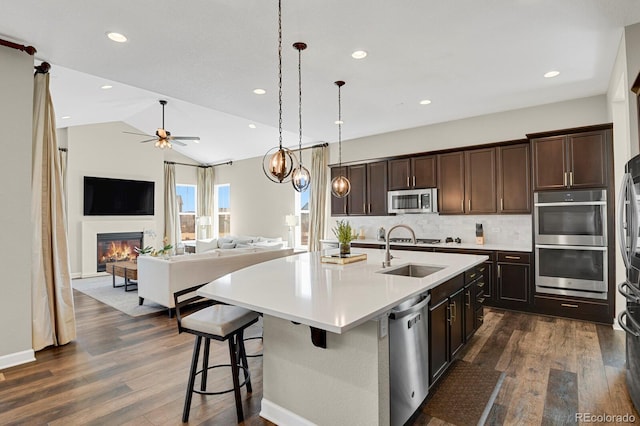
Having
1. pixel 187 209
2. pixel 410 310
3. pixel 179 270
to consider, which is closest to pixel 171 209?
pixel 187 209

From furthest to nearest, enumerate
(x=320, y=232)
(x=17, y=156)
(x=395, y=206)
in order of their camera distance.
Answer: (x=320, y=232), (x=395, y=206), (x=17, y=156)

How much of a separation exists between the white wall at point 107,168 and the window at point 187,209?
44.6 inches

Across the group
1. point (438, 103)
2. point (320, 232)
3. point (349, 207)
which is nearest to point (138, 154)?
point (320, 232)

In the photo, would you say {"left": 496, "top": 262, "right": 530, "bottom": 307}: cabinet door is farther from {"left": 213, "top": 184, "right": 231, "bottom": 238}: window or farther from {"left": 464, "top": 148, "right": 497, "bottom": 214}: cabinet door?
{"left": 213, "top": 184, "right": 231, "bottom": 238}: window

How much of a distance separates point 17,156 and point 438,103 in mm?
5000

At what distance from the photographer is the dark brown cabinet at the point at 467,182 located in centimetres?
504

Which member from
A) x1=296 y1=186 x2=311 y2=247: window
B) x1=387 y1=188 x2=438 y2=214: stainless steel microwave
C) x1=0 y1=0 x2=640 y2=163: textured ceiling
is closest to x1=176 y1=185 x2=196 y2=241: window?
x1=296 y1=186 x2=311 y2=247: window

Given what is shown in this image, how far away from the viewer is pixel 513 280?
454 centimetres

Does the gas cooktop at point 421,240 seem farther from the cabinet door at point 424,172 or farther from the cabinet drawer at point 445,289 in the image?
the cabinet drawer at point 445,289

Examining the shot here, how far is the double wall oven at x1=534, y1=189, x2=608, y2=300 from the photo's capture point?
398 centimetres

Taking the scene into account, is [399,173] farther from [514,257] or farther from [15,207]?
[15,207]

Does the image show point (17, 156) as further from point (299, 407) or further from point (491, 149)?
point (491, 149)

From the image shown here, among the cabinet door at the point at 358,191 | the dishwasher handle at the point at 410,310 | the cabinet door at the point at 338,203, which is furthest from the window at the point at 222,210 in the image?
the dishwasher handle at the point at 410,310

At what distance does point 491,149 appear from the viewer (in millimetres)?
5016
